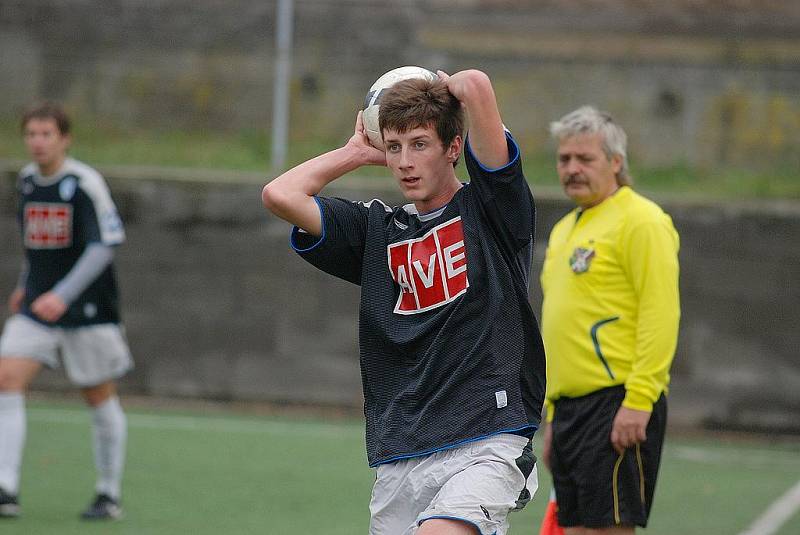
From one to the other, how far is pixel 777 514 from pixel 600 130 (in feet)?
11.3

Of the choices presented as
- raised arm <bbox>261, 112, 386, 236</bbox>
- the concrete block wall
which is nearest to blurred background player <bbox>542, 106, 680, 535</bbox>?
raised arm <bbox>261, 112, 386, 236</bbox>

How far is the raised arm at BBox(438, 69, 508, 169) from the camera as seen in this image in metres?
3.93

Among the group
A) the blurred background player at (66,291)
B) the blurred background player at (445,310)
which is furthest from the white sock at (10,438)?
the blurred background player at (445,310)

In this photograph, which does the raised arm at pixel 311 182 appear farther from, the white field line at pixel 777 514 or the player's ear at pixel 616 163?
the white field line at pixel 777 514

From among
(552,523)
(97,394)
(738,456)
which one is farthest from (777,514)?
(97,394)

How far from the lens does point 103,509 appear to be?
7238 millimetres

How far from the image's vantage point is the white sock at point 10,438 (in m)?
7.23

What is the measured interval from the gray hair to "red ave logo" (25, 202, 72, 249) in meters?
3.27

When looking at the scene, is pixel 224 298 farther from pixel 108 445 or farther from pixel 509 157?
pixel 509 157

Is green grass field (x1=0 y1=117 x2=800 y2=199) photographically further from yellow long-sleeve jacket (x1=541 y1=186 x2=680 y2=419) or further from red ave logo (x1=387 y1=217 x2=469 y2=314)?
red ave logo (x1=387 y1=217 x2=469 y2=314)

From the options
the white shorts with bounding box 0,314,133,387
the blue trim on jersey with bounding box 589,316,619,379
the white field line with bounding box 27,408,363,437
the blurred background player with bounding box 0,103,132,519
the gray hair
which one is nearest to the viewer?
the blue trim on jersey with bounding box 589,316,619,379

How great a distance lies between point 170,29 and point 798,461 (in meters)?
6.70

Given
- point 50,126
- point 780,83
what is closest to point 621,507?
point 50,126

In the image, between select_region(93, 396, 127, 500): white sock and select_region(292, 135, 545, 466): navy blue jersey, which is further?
select_region(93, 396, 127, 500): white sock
